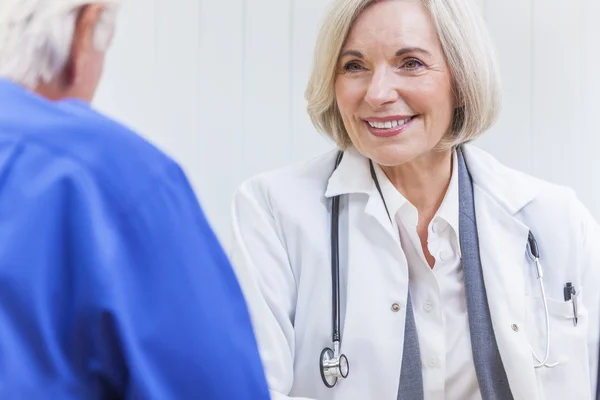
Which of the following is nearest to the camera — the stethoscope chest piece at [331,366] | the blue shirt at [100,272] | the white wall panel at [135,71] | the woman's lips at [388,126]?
the blue shirt at [100,272]

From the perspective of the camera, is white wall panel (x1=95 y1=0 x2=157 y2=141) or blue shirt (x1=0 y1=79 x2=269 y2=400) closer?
blue shirt (x1=0 y1=79 x2=269 y2=400)

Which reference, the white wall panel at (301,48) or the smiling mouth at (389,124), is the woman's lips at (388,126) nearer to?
the smiling mouth at (389,124)

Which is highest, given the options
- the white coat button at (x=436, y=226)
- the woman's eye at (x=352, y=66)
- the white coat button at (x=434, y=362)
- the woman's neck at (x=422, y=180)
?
the woman's eye at (x=352, y=66)

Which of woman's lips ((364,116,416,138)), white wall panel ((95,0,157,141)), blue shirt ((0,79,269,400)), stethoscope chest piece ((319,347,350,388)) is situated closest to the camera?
blue shirt ((0,79,269,400))

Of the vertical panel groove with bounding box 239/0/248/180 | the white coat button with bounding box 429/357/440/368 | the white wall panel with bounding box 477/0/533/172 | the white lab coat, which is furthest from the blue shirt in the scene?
the white wall panel with bounding box 477/0/533/172

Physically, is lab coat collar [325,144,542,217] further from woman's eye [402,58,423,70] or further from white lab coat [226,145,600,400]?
woman's eye [402,58,423,70]

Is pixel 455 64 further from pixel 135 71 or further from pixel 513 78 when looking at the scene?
pixel 135 71

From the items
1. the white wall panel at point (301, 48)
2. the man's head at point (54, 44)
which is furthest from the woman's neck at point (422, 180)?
the man's head at point (54, 44)

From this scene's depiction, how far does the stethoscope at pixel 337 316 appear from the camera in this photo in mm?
1359

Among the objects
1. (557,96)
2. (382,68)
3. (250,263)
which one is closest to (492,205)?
(382,68)

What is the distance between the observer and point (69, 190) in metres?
0.65

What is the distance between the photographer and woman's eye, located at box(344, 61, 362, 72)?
4.93 ft

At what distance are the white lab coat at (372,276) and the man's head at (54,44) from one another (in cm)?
71

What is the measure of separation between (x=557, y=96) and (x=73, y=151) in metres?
1.71
